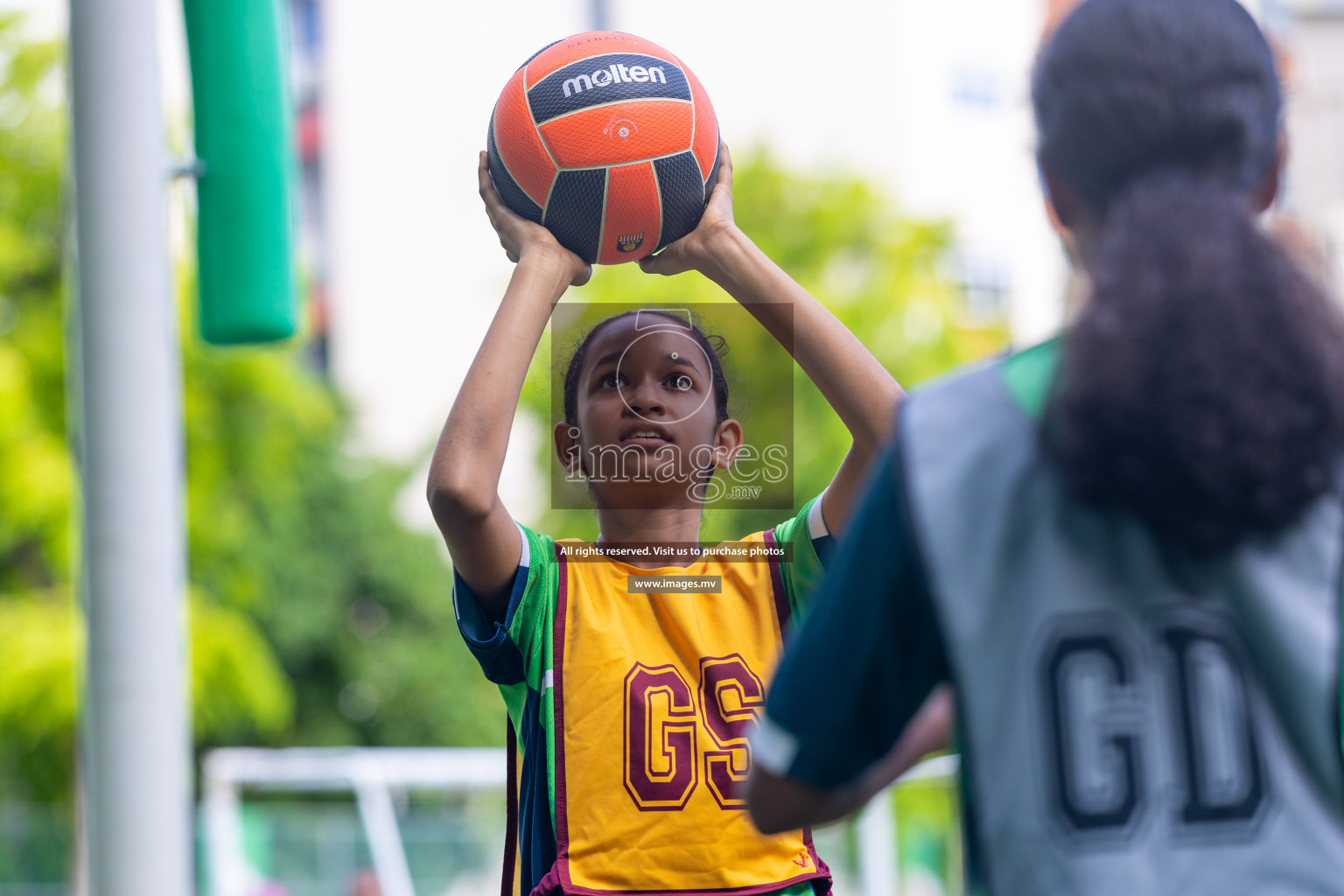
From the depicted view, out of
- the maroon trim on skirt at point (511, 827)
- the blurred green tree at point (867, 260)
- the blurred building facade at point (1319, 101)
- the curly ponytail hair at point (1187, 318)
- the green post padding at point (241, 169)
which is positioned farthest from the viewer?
the blurred building facade at point (1319, 101)

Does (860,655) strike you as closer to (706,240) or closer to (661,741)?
(661,741)

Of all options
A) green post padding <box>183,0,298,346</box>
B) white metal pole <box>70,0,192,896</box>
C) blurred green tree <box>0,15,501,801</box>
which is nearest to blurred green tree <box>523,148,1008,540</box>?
blurred green tree <box>0,15,501,801</box>

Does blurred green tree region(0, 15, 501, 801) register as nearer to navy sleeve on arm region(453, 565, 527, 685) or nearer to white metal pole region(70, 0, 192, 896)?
white metal pole region(70, 0, 192, 896)

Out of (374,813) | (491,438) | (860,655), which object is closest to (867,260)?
(374,813)

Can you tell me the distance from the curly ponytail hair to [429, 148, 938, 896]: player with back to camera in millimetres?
743

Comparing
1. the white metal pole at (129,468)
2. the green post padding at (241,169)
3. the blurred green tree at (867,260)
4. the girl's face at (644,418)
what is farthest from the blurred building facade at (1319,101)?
the girl's face at (644,418)

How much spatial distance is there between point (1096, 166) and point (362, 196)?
25.7 metres

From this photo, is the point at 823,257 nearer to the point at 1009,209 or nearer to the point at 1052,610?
the point at 1009,209

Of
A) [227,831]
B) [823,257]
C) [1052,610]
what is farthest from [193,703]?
[1052,610]

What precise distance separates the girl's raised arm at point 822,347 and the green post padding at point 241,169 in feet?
7.15

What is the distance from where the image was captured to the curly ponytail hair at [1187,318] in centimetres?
135

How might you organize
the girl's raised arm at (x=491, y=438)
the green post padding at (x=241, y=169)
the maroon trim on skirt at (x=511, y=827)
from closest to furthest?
the girl's raised arm at (x=491, y=438)
the maroon trim on skirt at (x=511, y=827)
the green post padding at (x=241, y=169)

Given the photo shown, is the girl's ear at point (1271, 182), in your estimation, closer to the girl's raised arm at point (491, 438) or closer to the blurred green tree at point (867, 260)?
the girl's raised arm at point (491, 438)

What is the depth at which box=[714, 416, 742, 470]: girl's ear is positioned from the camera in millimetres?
2445
